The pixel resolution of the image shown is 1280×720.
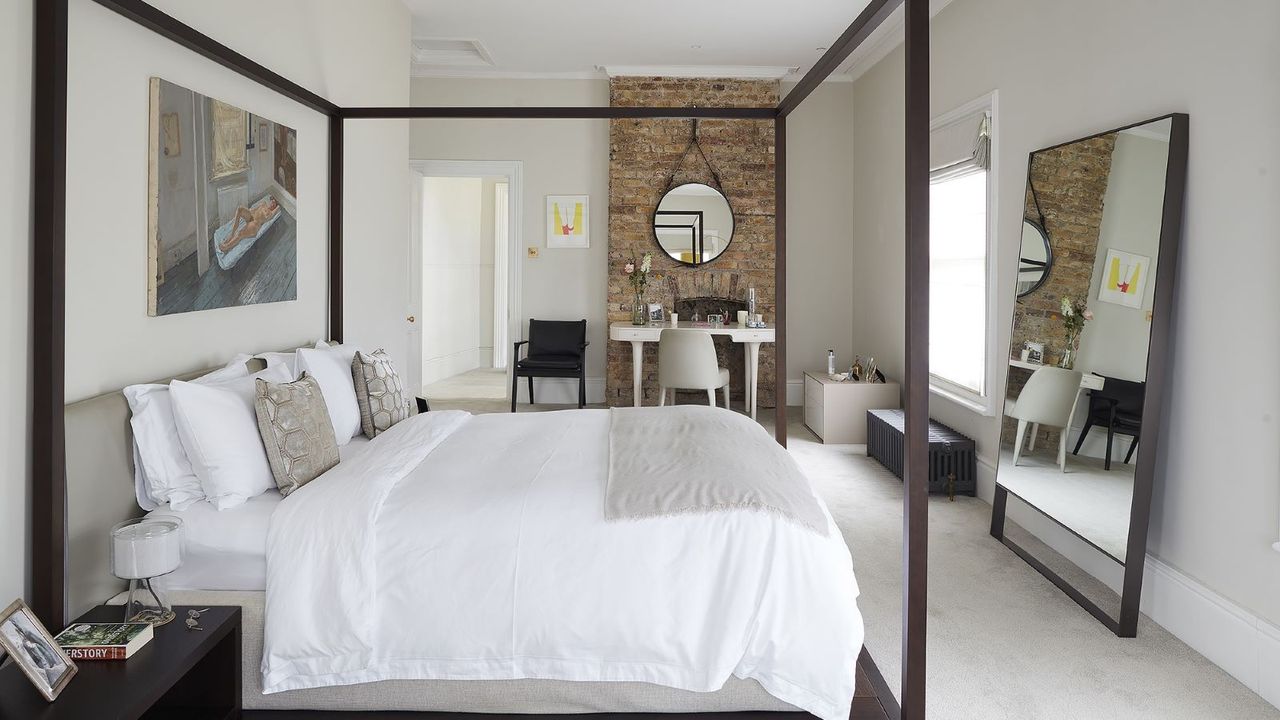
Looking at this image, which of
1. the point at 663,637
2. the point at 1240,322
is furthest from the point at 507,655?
the point at 1240,322

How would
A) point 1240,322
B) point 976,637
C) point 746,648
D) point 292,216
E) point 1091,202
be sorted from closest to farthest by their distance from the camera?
1. point 746,648
2. point 1240,322
3. point 976,637
4. point 1091,202
5. point 292,216

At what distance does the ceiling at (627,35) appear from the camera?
545cm

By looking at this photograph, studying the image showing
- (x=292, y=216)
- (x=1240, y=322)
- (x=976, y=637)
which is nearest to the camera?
(x=1240, y=322)

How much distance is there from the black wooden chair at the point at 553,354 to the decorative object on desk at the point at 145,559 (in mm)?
4711

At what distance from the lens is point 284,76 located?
3494mm

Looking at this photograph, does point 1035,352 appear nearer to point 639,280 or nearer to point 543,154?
point 639,280

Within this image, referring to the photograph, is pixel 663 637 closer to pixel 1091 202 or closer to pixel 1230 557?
pixel 1230 557

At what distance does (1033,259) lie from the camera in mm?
3768

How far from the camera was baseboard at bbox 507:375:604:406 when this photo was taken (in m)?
7.41

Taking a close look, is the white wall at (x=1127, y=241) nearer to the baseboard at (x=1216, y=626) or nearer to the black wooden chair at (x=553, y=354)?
the baseboard at (x=1216, y=626)

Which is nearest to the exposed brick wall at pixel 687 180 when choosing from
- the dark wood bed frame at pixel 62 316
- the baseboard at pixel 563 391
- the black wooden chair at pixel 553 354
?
the baseboard at pixel 563 391

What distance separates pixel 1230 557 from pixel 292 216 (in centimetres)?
370

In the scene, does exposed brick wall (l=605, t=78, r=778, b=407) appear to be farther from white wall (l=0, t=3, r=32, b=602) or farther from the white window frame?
white wall (l=0, t=3, r=32, b=602)

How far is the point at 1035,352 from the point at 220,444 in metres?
3.26
